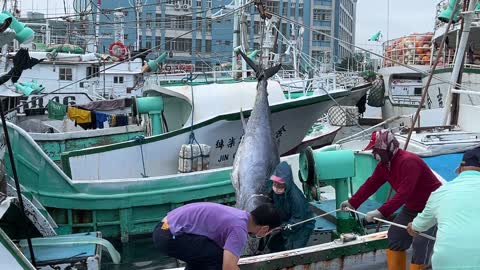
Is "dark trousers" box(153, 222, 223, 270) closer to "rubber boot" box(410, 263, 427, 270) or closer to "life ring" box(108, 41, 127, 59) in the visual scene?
"rubber boot" box(410, 263, 427, 270)

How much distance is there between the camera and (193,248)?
3.54 metres

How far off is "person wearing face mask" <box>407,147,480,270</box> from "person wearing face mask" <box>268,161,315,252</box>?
2.93 m

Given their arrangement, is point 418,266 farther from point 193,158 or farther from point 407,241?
point 193,158

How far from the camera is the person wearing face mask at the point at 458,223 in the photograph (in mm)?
2914

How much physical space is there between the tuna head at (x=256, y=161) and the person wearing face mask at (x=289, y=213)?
17 centimetres

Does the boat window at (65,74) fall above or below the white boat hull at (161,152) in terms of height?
above

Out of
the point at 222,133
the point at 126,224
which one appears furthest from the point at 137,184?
the point at 222,133

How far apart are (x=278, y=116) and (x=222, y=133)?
1.44 metres

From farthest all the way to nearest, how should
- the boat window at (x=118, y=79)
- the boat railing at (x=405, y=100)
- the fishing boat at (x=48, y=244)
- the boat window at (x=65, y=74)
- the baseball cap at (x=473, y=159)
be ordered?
the boat window at (x=118, y=79) → the boat railing at (x=405, y=100) → the boat window at (x=65, y=74) → the fishing boat at (x=48, y=244) → the baseball cap at (x=473, y=159)

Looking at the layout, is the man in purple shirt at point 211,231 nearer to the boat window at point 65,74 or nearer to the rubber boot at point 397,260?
the rubber boot at point 397,260

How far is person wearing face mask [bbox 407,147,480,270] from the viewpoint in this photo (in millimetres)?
2914

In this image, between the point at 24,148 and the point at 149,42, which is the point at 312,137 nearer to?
the point at 24,148

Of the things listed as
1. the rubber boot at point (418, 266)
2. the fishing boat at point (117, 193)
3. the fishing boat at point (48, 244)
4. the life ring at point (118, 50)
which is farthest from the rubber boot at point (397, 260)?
the life ring at point (118, 50)

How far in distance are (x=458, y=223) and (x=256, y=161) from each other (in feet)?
13.2
